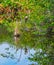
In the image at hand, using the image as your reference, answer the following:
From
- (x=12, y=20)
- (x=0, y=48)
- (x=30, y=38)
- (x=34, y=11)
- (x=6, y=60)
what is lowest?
(x=6, y=60)

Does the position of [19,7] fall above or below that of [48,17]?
above

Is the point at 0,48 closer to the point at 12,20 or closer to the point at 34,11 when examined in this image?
the point at 34,11

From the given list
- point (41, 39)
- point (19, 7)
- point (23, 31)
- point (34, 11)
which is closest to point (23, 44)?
point (41, 39)

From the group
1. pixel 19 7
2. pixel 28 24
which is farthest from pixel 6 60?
pixel 19 7

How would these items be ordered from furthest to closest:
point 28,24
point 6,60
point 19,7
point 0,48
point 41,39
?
point 19,7 < point 28,24 < point 41,39 < point 0,48 < point 6,60

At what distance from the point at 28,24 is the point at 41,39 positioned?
3736 millimetres

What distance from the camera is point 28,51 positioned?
20.2 metres

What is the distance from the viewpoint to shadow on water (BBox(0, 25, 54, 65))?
16422mm

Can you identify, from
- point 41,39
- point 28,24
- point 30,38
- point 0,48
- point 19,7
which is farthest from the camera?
point 19,7

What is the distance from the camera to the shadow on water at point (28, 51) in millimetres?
16422

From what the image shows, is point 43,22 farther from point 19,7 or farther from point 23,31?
point 19,7

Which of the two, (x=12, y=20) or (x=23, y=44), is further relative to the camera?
(x=12, y=20)

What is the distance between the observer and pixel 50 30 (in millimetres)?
26047

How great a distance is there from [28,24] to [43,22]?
2.94 meters
